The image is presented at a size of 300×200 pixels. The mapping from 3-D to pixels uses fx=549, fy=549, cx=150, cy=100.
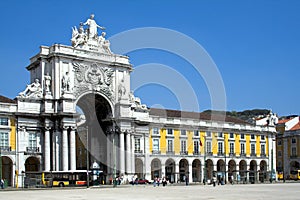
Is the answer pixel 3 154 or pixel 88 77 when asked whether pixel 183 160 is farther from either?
pixel 3 154

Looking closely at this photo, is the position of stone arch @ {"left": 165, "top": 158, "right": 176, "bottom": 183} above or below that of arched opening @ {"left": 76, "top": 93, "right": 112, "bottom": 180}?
below

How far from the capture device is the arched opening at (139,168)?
292 ft

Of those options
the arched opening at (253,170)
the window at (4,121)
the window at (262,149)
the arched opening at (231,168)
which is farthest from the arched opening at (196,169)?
the window at (4,121)

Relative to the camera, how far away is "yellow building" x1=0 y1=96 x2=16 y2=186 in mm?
73562

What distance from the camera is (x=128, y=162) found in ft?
278

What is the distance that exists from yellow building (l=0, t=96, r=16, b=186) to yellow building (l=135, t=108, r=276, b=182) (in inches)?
845

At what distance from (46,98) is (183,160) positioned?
97.1ft

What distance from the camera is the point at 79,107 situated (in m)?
87.1

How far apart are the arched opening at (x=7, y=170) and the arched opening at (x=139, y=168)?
21.2 metres

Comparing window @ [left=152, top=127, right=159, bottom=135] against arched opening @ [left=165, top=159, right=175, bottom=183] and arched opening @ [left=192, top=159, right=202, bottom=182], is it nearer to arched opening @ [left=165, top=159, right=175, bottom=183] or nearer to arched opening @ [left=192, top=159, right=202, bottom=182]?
arched opening @ [left=165, top=159, right=175, bottom=183]

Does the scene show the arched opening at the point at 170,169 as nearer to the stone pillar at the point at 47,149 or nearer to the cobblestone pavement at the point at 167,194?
the stone pillar at the point at 47,149

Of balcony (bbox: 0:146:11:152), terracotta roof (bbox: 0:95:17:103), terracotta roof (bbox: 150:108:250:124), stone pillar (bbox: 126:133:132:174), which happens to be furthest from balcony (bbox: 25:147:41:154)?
terracotta roof (bbox: 150:108:250:124)

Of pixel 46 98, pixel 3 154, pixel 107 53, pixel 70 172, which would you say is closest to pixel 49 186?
pixel 70 172

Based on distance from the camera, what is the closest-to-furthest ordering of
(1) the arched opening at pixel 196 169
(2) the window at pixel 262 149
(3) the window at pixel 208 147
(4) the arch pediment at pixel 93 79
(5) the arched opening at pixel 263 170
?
(4) the arch pediment at pixel 93 79, (1) the arched opening at pixel 196 169, (3) the window at pixel 208 147, (5) the arched opening at pixel 263 170, (2) the window at pixel 262 149
